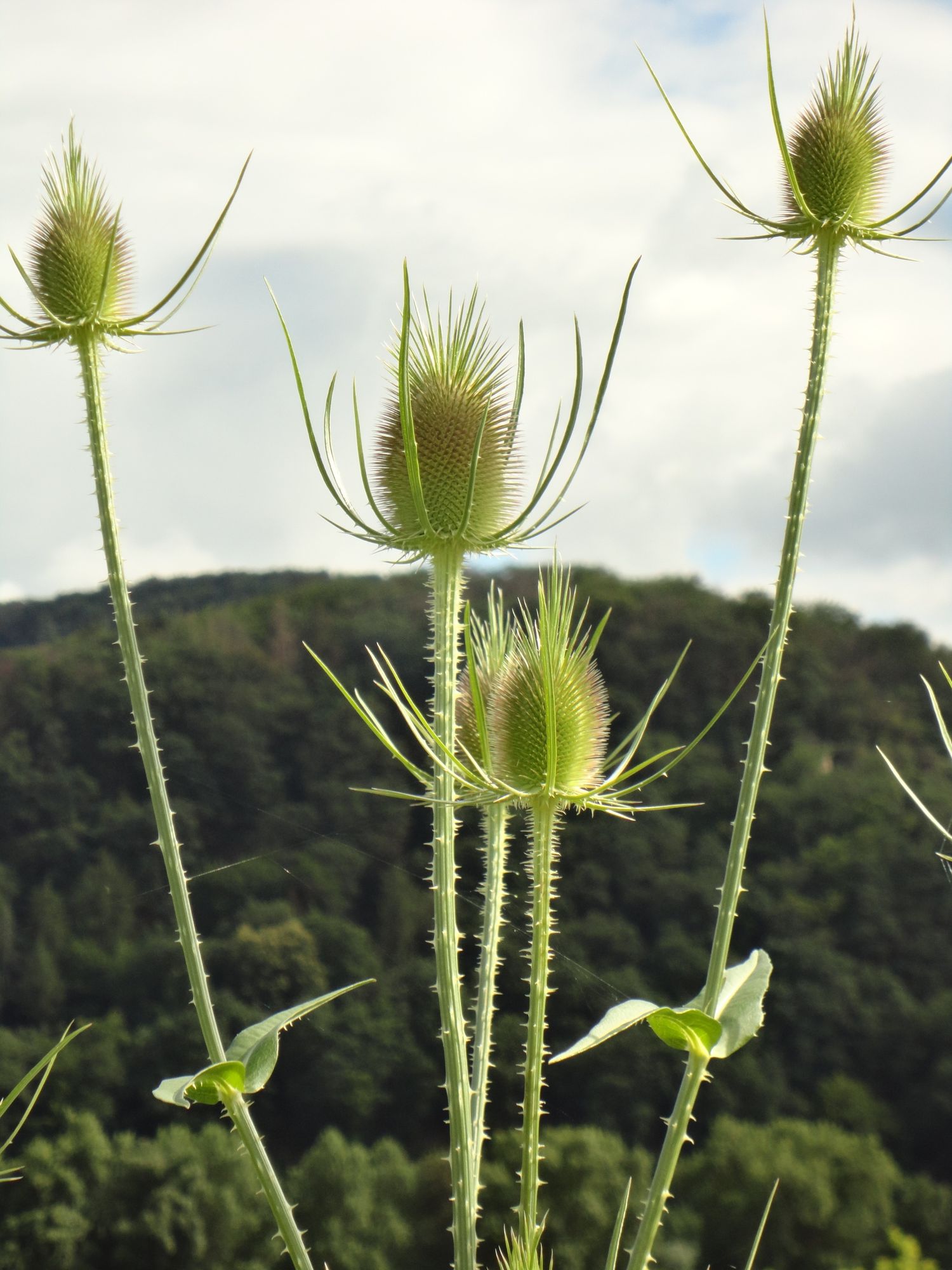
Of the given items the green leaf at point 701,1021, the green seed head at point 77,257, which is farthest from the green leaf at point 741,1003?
the green seed head at point 77,257

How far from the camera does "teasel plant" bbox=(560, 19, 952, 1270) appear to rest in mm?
1354

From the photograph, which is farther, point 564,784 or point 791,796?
point 791,796

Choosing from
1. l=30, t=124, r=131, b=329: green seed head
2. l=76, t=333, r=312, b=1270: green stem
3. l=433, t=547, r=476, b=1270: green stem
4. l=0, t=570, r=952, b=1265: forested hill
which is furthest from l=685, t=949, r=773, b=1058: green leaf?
l=0, t=570, r=952, b=1265: forested hill

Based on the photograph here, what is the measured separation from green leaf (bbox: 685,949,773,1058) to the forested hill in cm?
835

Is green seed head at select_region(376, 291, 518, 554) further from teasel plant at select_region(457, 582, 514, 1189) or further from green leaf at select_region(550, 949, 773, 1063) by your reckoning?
green leaf at select_region(550, 949, 773, 1063)

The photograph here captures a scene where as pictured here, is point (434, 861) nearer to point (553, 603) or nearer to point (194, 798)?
point (553, 603)

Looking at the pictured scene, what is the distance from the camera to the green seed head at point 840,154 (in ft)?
5.25

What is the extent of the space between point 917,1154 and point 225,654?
68.8 ft

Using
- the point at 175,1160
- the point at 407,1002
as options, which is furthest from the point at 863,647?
the point at 175,1160

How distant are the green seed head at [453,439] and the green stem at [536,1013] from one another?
422 millimetres

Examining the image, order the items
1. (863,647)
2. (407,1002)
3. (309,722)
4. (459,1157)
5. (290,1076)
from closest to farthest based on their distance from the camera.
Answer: (459,1157) → (309,722) → (407,1002) → (290,1076) → (863,647)

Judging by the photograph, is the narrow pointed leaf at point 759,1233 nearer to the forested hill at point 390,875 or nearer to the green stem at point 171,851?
the green stem at point 171,851

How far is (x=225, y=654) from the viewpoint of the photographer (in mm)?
24750

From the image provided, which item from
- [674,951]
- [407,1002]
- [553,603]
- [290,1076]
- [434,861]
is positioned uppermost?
[553,603]
